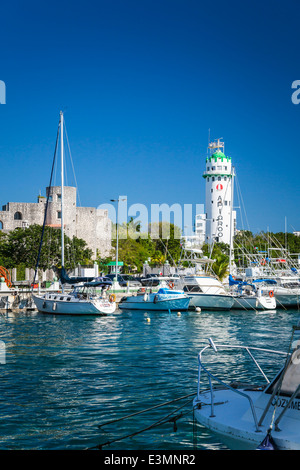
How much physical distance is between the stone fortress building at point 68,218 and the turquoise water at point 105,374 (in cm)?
4340

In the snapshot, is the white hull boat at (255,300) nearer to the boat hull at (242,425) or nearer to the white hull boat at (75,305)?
the white hull boat at (75,305)

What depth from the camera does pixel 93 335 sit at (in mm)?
27359

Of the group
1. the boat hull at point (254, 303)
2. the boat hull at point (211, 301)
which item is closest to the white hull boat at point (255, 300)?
the boat hull at point (254, 303)

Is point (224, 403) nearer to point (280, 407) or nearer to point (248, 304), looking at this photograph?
point (280, 407)

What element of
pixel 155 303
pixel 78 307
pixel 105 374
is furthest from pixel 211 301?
pixel 105 374

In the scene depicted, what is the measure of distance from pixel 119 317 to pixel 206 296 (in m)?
8.39

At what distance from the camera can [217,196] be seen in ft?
402

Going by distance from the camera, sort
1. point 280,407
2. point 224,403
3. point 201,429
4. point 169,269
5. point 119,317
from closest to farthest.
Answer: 1. point 280,407
2. point 224,403
3. point 201,429
4. point 119,317
5. point 169,269

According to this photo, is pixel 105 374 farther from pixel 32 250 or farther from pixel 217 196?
pixel 217 196

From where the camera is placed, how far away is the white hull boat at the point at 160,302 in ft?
130

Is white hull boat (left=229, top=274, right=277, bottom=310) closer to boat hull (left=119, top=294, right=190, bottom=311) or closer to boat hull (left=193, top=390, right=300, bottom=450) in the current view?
boat hull (left=119, top=294, right=190, bottom=311)

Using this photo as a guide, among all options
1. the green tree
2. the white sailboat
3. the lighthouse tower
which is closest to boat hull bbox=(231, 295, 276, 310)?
the white sailboat

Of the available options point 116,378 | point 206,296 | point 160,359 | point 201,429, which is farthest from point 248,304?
point 201,429
